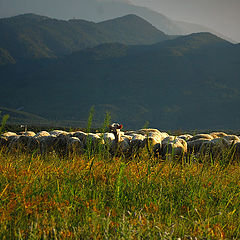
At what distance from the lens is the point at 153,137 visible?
40.8 ft

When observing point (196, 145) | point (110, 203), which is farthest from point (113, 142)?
point (110, 203)

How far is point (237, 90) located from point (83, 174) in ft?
669

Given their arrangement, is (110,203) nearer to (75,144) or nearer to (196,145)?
(75,144)

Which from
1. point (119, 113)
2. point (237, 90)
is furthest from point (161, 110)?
point (237, 90)

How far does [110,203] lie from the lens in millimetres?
5035

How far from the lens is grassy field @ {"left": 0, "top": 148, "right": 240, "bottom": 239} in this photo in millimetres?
4008

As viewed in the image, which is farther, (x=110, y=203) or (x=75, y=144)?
(x=75, y=144)

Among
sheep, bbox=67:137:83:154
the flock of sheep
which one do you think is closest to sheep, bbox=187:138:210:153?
the flock of sheep

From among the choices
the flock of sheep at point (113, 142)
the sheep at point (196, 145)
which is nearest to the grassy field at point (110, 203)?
the flock of sheep at point (113, 142)

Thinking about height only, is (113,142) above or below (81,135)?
above

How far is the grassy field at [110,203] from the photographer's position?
158 inches

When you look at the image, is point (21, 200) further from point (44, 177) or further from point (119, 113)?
point (119, 113)

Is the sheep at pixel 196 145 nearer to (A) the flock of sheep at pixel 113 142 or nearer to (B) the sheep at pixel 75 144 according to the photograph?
(A) the flock of sheep at pixel 113 142

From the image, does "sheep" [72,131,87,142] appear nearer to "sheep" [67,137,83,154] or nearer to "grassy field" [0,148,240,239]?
"sheep" [67,137,83,154]
